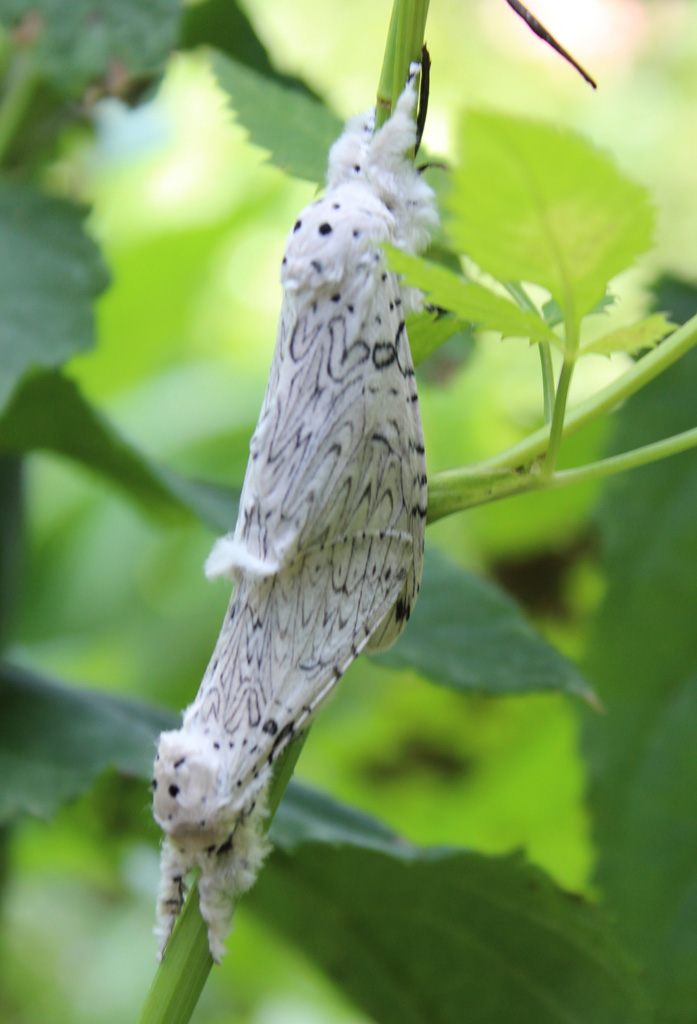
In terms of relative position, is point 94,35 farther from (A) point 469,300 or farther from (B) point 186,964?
(B) point 186,964

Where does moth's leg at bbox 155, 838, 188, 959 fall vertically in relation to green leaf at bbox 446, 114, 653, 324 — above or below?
below

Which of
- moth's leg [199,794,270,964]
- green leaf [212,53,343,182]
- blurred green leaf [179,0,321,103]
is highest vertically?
blurred green leaf [179,0,321,103]

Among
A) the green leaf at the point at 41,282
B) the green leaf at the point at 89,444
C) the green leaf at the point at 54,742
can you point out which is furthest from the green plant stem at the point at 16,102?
the green leaf at the point at 54,742

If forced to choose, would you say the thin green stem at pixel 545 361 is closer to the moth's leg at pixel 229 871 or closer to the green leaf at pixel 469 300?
the green leaf at pixel 469 300

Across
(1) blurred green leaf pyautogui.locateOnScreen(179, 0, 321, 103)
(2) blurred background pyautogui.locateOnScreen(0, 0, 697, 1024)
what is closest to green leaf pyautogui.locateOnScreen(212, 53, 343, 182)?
(1) blurred green leaf pyautogui.locateOnScreen(179, 0, 321, 103)

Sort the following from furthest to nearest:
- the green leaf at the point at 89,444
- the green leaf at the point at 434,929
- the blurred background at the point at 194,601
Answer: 1. the blurred background at the point at 194,601
2. the green leaf at the point at 89,444
3. the green leaf at the point at 434,929

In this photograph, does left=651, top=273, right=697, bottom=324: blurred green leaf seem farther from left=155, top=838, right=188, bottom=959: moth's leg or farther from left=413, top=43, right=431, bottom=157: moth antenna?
left=155, top=838, right=188, bottom=959: moth's leg
